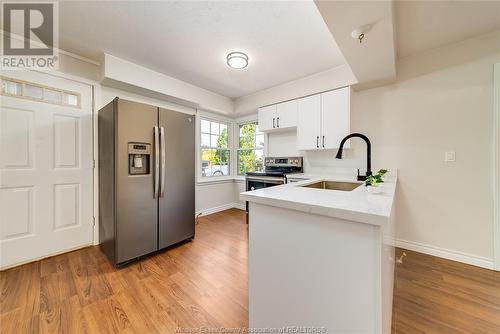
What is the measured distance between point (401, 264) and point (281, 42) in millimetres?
2762

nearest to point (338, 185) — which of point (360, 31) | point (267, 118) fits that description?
point (360, 31)

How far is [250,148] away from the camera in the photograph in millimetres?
4215

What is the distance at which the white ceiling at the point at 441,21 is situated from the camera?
1569 mm

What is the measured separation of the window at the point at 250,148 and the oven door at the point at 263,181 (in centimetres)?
78

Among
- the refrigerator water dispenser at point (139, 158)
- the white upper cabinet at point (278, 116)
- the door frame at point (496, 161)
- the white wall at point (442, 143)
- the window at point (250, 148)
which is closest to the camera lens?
the door frame at point (496, 161)

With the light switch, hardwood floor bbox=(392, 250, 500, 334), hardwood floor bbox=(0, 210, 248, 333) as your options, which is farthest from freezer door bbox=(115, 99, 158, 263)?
the light switch

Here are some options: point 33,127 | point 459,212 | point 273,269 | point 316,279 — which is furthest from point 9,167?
point 459,212

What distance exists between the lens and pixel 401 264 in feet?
6.68

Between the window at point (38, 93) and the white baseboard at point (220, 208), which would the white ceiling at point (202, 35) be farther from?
the white baseboard at point (220, 208)

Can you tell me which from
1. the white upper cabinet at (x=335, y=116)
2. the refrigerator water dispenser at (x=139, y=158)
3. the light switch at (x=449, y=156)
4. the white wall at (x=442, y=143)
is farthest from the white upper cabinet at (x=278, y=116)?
the refrigerator water dispenser at (x=139, y=158)

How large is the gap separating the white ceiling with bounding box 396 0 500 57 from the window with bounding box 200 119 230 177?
10.5 ft

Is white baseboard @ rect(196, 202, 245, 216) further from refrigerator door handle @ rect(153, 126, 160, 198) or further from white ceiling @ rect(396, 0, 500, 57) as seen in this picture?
white ceiling @ rect(396, 0, 500, 57)

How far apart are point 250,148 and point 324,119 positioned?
184 cm

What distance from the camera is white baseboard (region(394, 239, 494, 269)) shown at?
193cm
